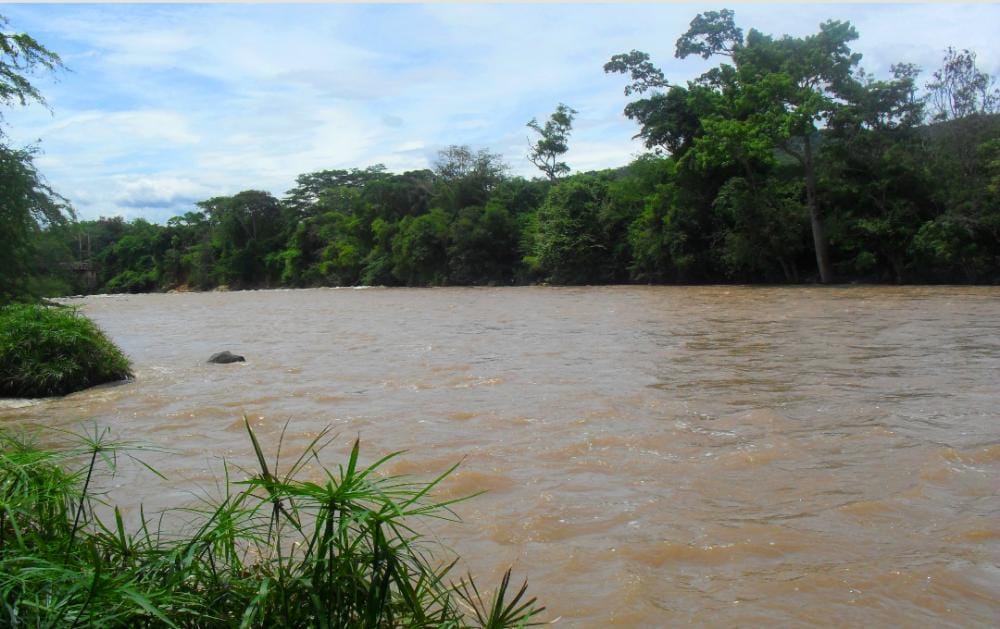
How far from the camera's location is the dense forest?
22.2 meters

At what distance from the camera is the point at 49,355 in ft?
→ 33.2

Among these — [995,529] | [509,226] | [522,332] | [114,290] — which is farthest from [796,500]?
[114,290]

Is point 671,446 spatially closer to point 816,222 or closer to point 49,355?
point 49,355

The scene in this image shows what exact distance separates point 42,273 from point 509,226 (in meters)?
32.7

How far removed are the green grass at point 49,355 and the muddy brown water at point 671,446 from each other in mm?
500

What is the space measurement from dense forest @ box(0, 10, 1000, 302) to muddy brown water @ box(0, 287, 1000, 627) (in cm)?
610

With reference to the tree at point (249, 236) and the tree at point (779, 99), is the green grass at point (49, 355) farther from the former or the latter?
the tree at point (249, 236)

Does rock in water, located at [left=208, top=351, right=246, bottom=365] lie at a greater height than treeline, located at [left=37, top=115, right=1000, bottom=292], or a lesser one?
lesser

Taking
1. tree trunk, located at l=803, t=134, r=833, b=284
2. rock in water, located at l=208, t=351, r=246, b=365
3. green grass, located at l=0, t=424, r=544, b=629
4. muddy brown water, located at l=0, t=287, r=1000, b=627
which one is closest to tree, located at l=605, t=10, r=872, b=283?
tree trunk, located at l=803, t=134, r=833, b=284

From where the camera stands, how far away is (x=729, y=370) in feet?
31.8

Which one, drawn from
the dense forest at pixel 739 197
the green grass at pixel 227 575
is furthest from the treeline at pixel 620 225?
the green grass at pixel 227 575

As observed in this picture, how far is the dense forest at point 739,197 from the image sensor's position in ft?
72.9

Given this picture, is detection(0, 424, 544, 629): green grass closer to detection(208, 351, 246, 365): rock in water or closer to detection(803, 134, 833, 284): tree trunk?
detection(208, 351, 246, 365): rock in water

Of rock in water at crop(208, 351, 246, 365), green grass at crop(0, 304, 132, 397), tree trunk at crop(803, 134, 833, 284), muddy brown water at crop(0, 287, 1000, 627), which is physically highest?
tree trunk at crop(803, 134, 833, 284)
